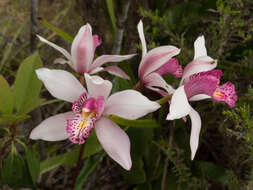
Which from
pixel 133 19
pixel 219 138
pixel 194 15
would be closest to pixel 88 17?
pixel 133 19

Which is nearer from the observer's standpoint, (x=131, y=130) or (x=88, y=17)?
(x=131, y=130)

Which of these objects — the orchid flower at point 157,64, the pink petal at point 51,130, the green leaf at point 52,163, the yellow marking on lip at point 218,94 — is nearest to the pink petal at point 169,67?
the orchid flower at point 157,64

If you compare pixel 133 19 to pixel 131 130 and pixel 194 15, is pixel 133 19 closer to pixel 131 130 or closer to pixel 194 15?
pixel 194 15

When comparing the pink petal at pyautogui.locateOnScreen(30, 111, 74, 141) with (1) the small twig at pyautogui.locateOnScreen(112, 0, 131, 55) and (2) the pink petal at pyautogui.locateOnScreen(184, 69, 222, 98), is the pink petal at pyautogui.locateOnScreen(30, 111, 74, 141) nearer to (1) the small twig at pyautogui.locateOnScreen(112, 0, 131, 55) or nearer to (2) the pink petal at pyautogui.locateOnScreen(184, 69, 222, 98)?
(2) the pink petal at pyautogui.locateOnScreen(184, 69, 222, 98)

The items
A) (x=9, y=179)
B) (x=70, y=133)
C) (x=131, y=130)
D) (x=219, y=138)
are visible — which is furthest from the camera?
(x=219, y=138)

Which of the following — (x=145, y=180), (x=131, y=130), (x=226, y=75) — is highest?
(x=226, y=75)

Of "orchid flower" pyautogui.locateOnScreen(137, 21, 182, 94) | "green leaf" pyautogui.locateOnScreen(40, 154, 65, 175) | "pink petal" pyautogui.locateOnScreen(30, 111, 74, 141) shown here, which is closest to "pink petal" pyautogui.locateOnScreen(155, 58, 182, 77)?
"orchid flower" pyautogui.locateOnScreen(137, 21, 182, 94)

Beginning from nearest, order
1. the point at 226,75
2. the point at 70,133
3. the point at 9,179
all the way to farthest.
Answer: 1. the point at 70,133
2. the point at 9,179
3. the point at 226,75
